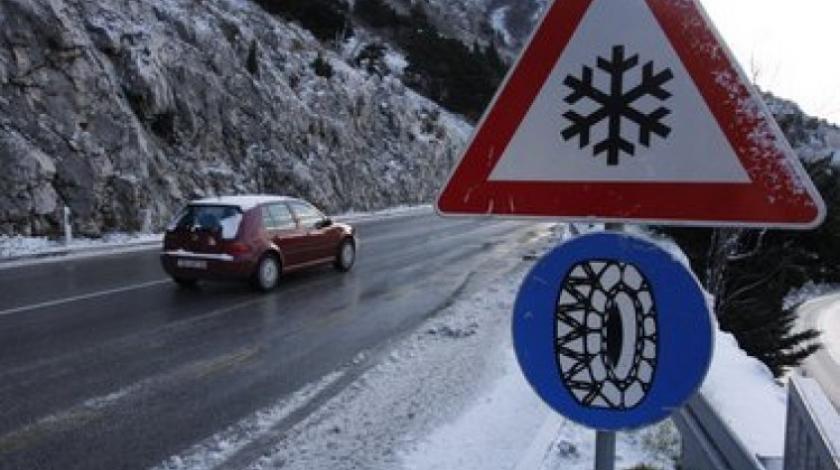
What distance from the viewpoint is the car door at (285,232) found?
44.1 feet

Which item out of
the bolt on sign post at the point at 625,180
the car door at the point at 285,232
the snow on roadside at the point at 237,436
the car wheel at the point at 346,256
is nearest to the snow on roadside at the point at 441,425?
the snow on roadside at the point at 237,436

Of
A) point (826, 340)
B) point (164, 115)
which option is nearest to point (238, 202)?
point (164, 115)

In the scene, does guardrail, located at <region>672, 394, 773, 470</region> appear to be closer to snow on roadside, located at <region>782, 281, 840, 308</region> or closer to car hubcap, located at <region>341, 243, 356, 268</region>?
car hubcap, located at <region>341, 243, 356, 268</region>

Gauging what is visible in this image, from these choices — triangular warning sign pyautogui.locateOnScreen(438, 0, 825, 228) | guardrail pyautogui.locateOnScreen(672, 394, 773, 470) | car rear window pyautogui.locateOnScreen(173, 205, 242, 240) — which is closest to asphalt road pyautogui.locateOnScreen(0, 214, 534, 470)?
car rear window pyautogui.locateOnScreen(173, 205, 242, 240)

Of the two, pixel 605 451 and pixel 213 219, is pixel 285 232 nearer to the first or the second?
pixel 213 219

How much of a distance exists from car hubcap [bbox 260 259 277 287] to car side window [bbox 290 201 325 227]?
129 cm

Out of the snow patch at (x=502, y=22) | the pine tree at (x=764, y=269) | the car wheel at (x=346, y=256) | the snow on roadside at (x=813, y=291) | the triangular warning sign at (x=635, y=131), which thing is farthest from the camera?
the snow patch at (x=502, y=22)

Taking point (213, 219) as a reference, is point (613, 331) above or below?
above

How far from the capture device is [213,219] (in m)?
13.0

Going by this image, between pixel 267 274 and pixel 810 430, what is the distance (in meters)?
10.9

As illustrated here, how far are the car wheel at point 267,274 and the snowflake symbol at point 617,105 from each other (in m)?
10.6

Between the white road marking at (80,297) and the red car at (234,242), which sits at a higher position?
the red car at (234,242)

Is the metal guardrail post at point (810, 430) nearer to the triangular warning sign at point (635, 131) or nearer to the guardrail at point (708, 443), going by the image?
the guardrail at point (708, 443)

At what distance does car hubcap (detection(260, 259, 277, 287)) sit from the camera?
42.3 feet
